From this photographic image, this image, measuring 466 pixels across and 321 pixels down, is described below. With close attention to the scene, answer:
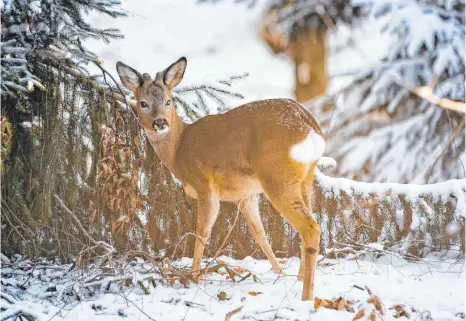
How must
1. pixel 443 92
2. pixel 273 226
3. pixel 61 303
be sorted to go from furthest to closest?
pixel 443 92
pixel 273 226
pixel 61 303

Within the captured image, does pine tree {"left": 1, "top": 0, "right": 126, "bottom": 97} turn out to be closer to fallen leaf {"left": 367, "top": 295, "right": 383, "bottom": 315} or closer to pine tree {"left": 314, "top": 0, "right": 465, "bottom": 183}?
pine tree {"left": 314, "top": 0, "right": 465, "bottom": 183}

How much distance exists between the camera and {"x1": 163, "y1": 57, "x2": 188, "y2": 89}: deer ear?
4.19 meters

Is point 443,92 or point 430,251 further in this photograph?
point 443,92

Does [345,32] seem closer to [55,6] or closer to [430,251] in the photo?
[430,251]

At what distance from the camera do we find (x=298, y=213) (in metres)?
3.63

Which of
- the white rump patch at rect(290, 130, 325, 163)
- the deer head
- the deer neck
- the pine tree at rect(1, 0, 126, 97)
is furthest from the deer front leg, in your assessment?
the pine tree at rect(1, 0, 126, 97)

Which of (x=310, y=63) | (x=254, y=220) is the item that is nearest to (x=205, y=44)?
(x=310, y=63)

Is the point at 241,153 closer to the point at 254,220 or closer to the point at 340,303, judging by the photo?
the point at 254,220

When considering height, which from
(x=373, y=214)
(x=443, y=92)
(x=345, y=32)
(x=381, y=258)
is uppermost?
(x=345, y=32)

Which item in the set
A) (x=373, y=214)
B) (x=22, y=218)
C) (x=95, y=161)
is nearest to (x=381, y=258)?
(x=373, y=214)

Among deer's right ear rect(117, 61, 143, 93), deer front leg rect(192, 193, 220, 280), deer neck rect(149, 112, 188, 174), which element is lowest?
deer front leg rect(192, 193, 220, 280)

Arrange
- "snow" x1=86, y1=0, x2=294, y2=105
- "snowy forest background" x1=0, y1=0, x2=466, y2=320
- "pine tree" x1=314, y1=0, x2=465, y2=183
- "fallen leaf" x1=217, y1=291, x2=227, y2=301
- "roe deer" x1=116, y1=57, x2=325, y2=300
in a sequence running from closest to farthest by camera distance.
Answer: "fallen leaf" x1=217, y1=291, x2=227, y2=301 < "roe deer" x1=116, y1=57, x2=325, y2=300 < "snowy forest background" x1=0, y1=0, x2=466, y2=320 < "pine tree" x1=314, y1=0, x2=465, y2=183 < "snow" x1=86, y1=0, x2=294, y2=105

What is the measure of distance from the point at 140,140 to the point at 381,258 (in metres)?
2.06

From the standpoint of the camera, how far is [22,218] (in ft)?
14.8
